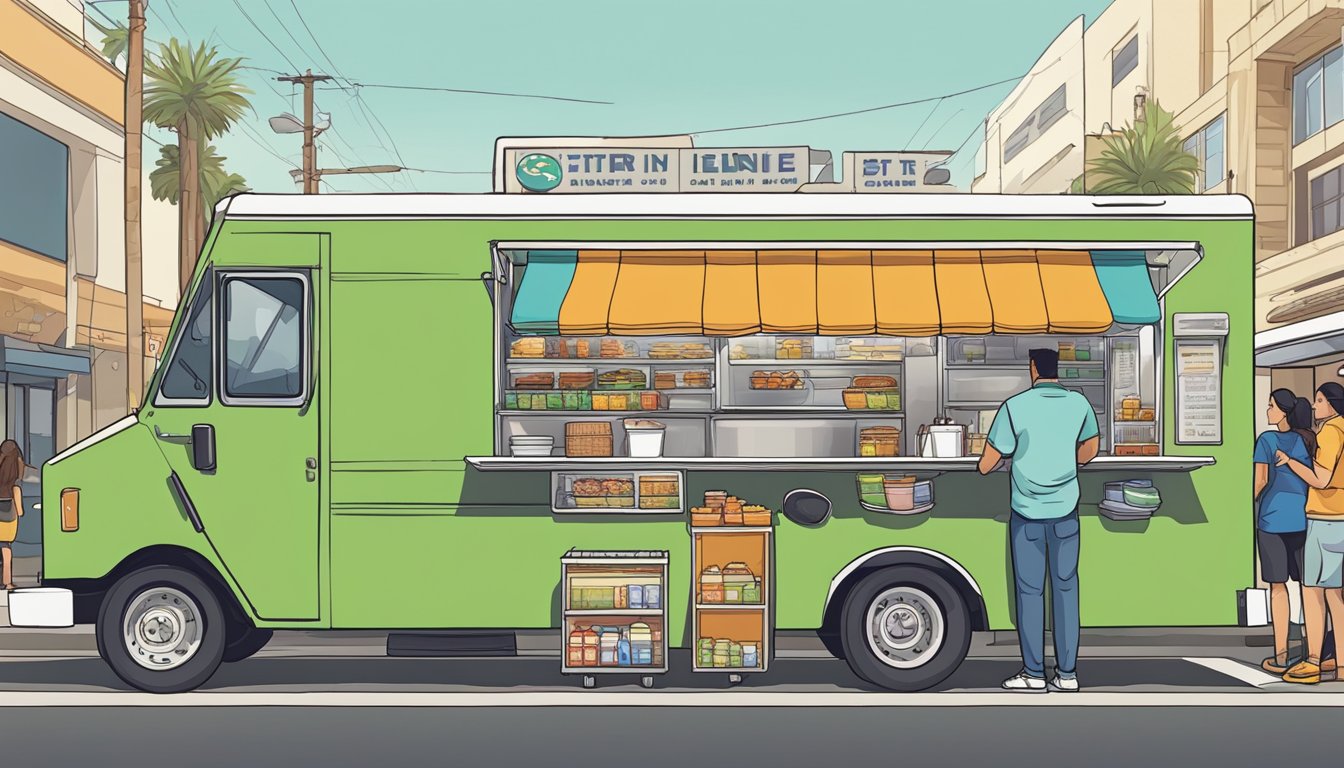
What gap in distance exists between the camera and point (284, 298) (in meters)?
8.74

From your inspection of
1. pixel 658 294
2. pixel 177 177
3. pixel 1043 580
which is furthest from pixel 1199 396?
pixel 177 177

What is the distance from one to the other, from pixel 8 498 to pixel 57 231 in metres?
14.7

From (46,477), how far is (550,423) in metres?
3.20

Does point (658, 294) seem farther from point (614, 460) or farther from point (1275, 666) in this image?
point (1275, 666)

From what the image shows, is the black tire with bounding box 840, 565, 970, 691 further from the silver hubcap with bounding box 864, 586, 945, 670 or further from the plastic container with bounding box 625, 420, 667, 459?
the plastic container with bounding box 625, 420, 667, 459

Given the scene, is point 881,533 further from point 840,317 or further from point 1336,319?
point 1336,319

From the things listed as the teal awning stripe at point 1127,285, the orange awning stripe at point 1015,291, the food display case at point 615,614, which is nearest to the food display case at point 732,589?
the food display case at point 615,614

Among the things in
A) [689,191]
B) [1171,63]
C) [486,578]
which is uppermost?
[1171,63]

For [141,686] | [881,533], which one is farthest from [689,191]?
[141,686]

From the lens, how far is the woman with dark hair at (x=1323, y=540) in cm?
878

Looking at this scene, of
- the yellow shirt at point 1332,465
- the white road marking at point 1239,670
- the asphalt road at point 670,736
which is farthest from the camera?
the white road marking at point 1239,670

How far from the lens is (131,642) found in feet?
28.0

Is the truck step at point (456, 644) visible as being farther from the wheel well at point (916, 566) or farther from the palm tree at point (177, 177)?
the palm tree at point (177, 177)

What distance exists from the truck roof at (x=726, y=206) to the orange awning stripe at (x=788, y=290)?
280 mm
